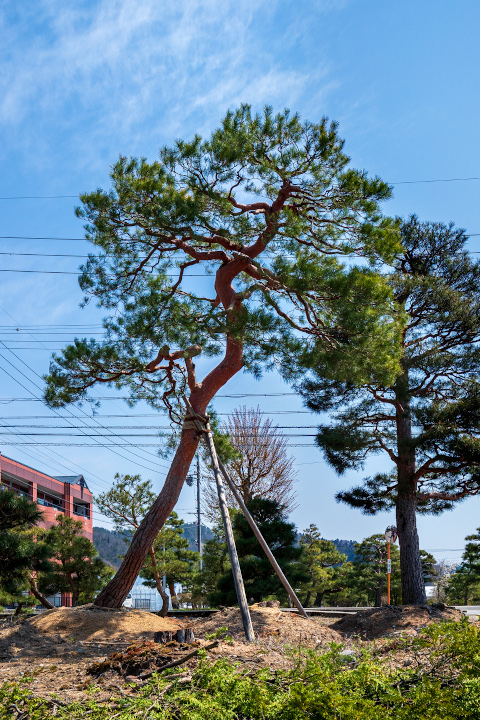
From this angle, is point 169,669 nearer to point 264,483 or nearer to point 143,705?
point 143,705

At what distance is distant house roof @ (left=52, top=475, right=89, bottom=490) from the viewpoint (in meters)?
35.4

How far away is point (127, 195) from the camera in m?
7.26

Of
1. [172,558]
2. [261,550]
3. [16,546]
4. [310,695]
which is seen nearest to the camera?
[310,695]

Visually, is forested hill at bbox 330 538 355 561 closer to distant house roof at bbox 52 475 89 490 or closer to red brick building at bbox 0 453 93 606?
red brick building at bbox 0 453 93 606

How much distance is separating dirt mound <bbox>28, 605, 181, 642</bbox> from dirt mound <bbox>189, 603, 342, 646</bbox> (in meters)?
0.55

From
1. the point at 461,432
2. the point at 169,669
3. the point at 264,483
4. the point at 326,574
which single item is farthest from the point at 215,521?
the point at 169,669

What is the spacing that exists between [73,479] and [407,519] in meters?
30.5

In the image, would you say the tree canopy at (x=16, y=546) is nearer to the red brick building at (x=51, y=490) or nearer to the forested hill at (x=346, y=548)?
the forested hill at (x=346, y=548)

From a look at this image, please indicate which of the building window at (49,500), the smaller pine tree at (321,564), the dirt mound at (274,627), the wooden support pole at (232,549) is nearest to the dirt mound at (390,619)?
the dirt mound at (274,627)

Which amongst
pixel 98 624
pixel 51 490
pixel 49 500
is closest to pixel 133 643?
pixel 98 624

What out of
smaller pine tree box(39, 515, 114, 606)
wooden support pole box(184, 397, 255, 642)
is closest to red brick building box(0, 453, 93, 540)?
smaller pine tree box(39, 515, 114, 606)

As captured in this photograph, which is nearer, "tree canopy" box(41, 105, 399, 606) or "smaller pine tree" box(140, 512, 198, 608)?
"tree canopy" box(41, 105, 399, 606)

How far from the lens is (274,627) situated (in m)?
6.36

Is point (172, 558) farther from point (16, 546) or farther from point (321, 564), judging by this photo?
point (16, 546)
